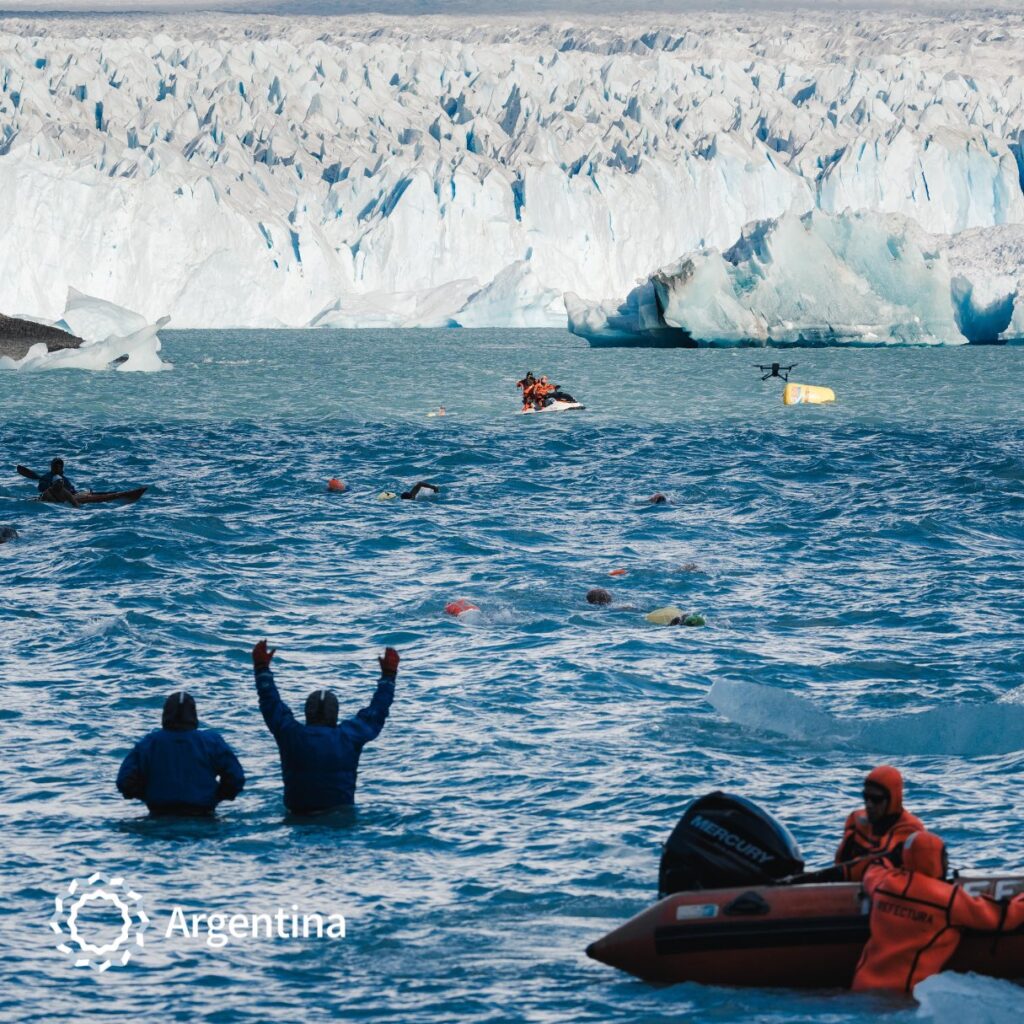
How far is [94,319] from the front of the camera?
8994 centimetres

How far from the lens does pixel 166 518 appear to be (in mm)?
26969

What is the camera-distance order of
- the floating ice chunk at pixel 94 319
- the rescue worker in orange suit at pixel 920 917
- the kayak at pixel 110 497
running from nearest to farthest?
the rescue worker in orange suit at pixel 920 917 → the kayak at pixel 110 497 → the floating ice chunk at pixel 94 319

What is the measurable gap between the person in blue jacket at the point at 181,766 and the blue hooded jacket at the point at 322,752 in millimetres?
383

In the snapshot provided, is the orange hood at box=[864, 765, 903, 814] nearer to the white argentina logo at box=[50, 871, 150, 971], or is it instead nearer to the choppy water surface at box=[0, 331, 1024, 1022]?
the choppy water surface at box=[0, 331, 1024, 1022]

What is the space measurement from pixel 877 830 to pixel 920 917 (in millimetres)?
659

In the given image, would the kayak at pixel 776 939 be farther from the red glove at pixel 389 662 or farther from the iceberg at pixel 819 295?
the iceberg at pixel 819 295

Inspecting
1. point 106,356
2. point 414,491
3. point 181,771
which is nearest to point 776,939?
point 181,771

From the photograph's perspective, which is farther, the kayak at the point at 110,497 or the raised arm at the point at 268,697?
the kayak at the point at 110,497

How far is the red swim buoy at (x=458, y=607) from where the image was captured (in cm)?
1930

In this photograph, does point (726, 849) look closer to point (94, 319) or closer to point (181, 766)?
point (181, 766)

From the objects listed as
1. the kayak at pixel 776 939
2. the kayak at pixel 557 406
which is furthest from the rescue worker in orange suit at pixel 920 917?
the kayak at pixel 557 406

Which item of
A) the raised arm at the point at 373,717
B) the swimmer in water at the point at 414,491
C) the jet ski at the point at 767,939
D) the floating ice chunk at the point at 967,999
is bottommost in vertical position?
the floating ice chunk at the point at 967,999

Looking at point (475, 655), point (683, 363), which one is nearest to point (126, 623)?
point (475, 655)

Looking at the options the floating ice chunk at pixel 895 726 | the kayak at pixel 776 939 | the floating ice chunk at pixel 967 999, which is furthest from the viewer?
the floating ice chunk at pixel 895 726
